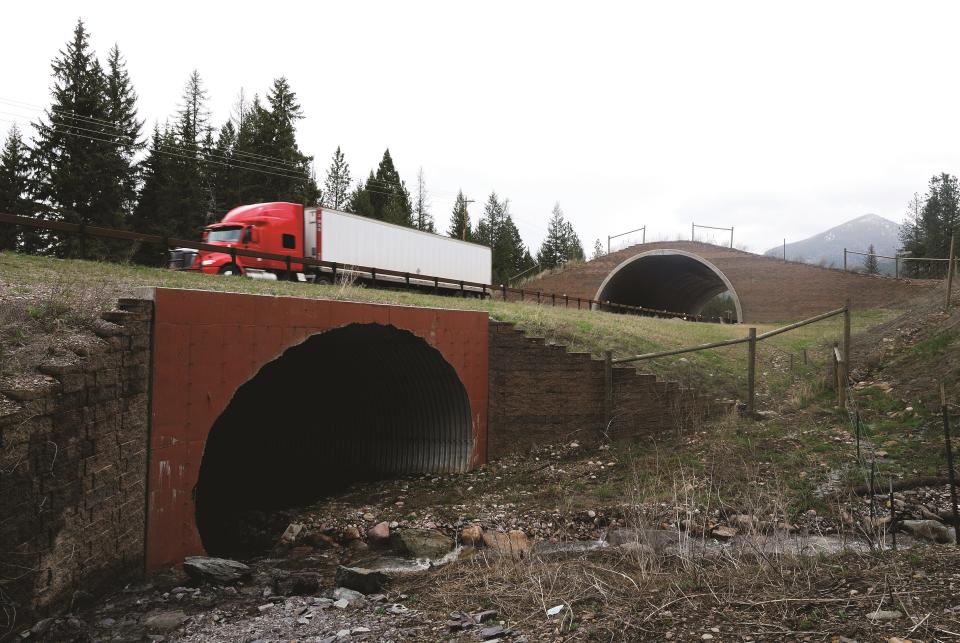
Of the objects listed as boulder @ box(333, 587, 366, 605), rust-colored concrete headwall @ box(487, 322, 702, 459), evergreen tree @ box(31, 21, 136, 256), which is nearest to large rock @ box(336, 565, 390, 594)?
boulder @ box(333, 587, 366, 605)

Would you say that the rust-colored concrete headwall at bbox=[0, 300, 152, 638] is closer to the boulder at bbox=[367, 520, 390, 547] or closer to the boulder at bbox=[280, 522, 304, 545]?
the boulder at bbox=[280, 522, 304, 545]

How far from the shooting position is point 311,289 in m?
12.9

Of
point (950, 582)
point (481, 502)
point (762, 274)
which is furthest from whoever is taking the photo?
point (762, 274)

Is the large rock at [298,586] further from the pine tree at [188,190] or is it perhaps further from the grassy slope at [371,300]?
the pine tree at [188,190]

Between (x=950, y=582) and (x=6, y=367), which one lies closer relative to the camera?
(x=950, y=582)

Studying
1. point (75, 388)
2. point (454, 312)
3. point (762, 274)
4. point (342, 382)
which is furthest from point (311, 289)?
point (762, 274)

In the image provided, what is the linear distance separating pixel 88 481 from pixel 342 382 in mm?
7966

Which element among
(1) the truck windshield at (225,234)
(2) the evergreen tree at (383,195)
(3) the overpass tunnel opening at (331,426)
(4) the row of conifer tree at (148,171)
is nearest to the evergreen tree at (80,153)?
(4) the row of conifer tree at (148,171)

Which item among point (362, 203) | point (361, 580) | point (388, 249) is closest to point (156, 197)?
point (362, 203)

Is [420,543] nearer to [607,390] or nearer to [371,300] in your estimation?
[371,300]

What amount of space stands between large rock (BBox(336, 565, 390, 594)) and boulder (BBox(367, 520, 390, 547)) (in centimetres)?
209

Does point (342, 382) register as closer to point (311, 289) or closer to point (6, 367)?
point (311, 289)

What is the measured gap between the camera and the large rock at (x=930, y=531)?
6.59 meters

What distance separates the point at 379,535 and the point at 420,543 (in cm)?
84
